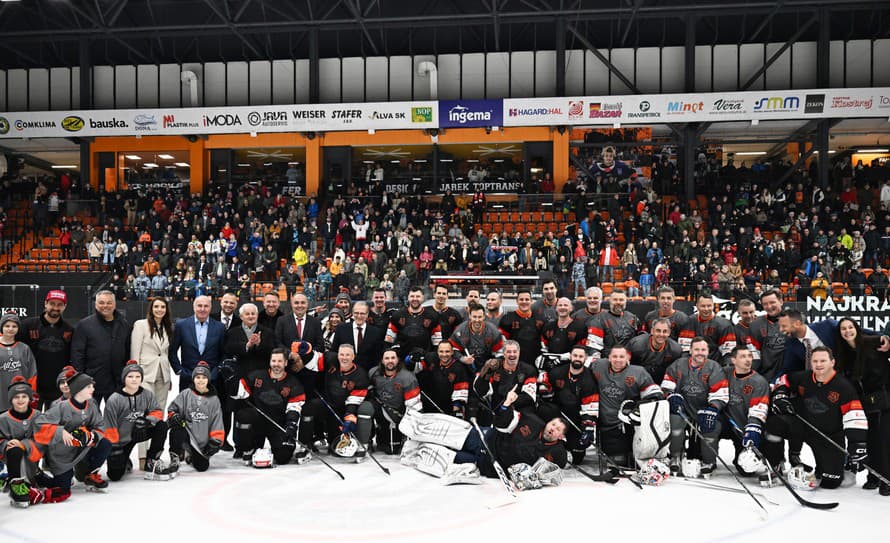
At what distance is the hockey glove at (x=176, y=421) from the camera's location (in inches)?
314

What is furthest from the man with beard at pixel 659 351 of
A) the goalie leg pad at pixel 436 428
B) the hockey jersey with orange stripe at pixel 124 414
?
the hockey jersey with orange stripe at pixel 124 414

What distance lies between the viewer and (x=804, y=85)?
88.1 feet

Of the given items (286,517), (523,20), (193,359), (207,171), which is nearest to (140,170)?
(207,171)

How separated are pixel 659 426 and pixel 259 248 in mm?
16717

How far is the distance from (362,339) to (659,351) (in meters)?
3.49

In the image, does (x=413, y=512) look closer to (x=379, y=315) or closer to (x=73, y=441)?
(x=73, y=441)

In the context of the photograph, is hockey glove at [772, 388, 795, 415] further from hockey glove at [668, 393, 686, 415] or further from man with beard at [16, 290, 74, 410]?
man with beard at [16, 290, 74, 410]

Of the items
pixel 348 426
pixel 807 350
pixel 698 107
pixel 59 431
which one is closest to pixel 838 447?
pixel 807 350

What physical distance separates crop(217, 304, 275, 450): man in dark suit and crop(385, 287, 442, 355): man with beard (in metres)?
1.48

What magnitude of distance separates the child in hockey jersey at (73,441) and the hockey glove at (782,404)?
21.4ft

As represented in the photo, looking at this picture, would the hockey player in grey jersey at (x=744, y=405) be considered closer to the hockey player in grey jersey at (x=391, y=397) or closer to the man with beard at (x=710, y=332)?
the man with beard at (x=710, y=332)

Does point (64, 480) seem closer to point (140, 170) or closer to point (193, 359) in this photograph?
point (193, 359)

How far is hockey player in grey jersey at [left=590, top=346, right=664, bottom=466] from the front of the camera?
8.05 m

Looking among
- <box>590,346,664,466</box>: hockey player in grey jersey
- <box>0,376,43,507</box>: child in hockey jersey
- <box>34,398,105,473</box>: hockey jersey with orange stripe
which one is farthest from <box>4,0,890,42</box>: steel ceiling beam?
<box>0,376,43,507</box>: child in hockey jersey
